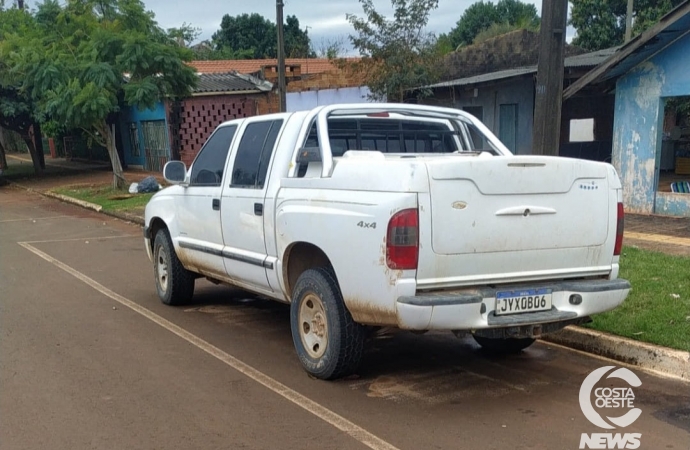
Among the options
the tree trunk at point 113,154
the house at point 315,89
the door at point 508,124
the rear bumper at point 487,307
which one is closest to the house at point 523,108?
the door at point 508,124

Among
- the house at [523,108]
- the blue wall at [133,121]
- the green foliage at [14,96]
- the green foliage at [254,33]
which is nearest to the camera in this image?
the house at [523,108]

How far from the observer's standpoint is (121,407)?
15.8 ft

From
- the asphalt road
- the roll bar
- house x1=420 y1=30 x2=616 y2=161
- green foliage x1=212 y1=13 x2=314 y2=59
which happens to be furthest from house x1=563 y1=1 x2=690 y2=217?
green foliage x1=212 y1=13 x2=314 y2=59

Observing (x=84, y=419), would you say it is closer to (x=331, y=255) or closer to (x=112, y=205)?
(x=331, y=255)

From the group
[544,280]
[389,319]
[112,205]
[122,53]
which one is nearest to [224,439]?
[389,319]

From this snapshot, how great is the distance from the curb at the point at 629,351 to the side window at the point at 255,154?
116 inches

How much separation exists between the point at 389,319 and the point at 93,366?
265 cm

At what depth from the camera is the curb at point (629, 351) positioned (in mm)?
5297

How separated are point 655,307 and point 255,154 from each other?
12.6 feet

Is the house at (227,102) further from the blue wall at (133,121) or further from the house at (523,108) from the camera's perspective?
the house at (523,108)

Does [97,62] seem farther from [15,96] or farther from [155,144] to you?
[15,96]

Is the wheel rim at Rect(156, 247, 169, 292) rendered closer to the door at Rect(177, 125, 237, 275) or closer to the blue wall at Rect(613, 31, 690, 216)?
the door at Rect(177, 125, 237, 275)

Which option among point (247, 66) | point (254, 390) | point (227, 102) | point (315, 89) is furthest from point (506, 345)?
point (247, 66)

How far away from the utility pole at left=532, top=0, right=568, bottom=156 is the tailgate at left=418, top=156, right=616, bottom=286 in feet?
8.56
